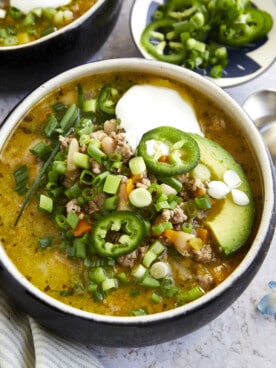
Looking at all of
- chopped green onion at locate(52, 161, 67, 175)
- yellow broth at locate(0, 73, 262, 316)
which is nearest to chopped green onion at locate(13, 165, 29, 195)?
yellow broth at locate(0, 73, 262, 316)

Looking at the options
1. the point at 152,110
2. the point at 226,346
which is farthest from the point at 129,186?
the point at 226,346

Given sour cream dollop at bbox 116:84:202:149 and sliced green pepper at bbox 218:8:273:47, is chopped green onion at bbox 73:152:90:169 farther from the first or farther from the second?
sliced green pepper at bbox 218:8:273:47

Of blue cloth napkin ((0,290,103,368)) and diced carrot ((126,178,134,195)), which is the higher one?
diced carrot ((126,178,134,195))

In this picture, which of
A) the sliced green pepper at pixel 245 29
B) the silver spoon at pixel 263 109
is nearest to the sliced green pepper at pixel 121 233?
the silver spoon at pixel 263 109

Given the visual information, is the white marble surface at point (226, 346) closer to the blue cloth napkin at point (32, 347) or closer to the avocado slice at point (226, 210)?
the blue cloth napkin at point (32, 347)

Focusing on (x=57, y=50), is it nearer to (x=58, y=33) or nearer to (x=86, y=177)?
(x=58, y=33)
